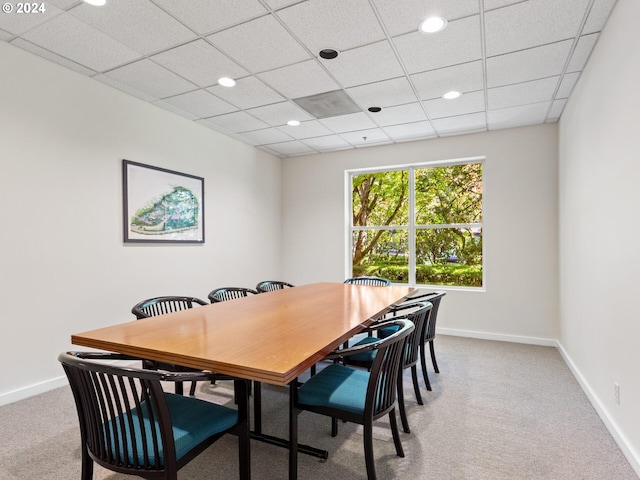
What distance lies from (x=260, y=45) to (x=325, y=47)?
1.60 feet

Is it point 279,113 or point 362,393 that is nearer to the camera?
point 362,393

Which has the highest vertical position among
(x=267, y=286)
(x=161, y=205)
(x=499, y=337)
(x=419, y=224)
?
(x=161, y=205)

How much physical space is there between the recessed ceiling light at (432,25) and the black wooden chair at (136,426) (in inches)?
98.7

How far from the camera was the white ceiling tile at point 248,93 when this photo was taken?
328cm

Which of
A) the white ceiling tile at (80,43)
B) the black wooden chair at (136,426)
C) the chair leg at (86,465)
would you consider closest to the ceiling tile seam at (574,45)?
the black wooden chair at (136,426)

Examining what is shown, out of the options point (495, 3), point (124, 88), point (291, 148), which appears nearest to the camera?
point (495, 3)

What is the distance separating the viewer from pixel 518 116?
13.4ft

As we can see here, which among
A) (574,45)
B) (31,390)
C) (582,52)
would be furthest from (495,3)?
(31,390)

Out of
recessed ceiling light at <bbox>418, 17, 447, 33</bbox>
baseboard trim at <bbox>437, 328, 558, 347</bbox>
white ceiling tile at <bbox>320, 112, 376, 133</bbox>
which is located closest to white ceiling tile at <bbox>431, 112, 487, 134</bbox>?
white ceiling tile at <bbox>320, 112, 376, 133</bbox>

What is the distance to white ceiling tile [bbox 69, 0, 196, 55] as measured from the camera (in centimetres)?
224

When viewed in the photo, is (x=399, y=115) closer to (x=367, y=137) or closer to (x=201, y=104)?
(x=367, y=137)

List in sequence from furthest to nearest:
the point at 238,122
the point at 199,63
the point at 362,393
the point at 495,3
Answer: the point at 238,122
the point at 199,63
the point at 495,3
the point at 362,393

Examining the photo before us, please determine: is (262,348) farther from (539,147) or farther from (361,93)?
(539,147)

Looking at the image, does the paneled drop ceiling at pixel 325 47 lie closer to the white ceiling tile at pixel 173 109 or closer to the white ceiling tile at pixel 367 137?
the white ceiling tile at pixel 173 109
